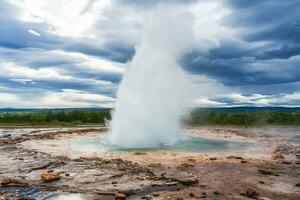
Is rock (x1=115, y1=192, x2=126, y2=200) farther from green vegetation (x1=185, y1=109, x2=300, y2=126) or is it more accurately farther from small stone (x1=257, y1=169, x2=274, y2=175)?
green vegetation (x1=185, y1=109, x2=300, y2=126)

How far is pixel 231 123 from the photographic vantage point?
177 ft

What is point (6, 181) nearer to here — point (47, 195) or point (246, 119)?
point (47, 195)

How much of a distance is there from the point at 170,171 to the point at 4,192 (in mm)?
5506

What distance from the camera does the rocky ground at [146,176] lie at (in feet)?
34.8

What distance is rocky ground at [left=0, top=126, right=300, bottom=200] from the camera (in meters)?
10.6

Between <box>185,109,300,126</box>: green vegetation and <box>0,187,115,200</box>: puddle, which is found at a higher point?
<box>185,109,300,126</box>: green vegetation

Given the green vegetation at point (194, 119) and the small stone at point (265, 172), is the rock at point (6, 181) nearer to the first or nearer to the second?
the small stone at point (265, 172)

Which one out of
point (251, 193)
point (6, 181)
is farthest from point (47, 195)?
point (251, 193)

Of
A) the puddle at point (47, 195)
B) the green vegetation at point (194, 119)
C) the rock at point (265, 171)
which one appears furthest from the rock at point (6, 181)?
the green vegetation at point (194, 119)

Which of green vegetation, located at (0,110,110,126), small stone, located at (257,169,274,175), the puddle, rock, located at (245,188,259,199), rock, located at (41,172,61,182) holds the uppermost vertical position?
green vegetation, located at (0,110,110,126)

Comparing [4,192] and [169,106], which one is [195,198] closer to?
[4,192]

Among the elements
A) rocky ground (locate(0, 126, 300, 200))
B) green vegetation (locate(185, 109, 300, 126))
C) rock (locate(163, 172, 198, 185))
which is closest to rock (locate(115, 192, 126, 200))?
→ rocky ground (locate(0, 126, 300, 200))

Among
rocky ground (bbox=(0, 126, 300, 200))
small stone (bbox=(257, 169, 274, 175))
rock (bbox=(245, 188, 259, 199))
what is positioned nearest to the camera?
rock (bbox=(245, 188, 259, 199))

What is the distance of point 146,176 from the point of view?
12.6 metres
